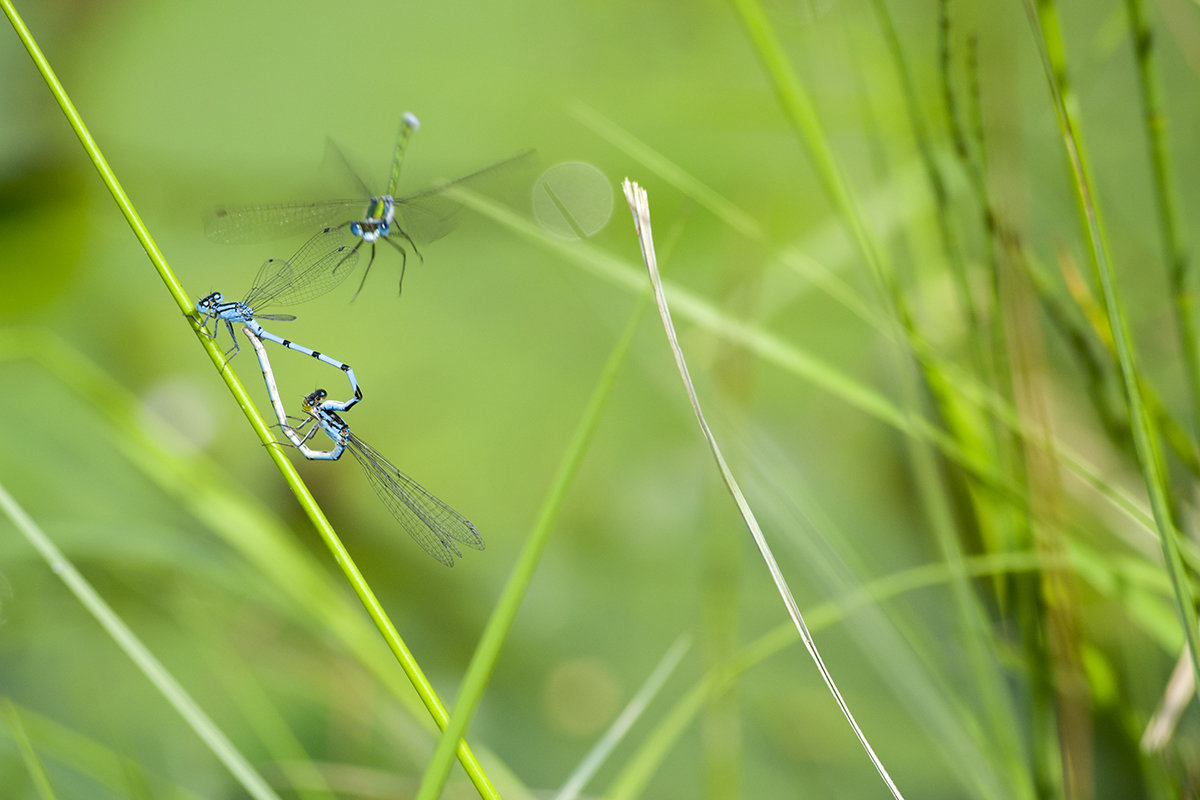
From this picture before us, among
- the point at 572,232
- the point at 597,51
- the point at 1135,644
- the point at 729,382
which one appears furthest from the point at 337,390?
the point at 1135,644

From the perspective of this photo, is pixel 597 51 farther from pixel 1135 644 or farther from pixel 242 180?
pixel 1135 644

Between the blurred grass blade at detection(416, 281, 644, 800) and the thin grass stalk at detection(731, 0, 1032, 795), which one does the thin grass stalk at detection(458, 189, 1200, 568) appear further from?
the blurred grass blade at detection(416, 281, 644, 800)

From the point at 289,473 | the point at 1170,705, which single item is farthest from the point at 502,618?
the point at 1170,705

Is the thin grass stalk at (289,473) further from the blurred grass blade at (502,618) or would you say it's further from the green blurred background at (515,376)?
the green blurred background at (515,376)

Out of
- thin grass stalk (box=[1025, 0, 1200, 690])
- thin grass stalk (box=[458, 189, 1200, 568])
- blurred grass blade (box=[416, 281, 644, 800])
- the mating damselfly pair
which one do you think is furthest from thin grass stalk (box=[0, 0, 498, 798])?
thin grass stalk (box=[1025, 0, 1200, 690])

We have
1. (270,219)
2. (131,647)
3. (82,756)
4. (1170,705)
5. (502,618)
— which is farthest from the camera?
(82,756)

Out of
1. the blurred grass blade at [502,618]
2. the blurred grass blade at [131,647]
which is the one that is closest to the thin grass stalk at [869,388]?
the blurred grass blade at [502,618]

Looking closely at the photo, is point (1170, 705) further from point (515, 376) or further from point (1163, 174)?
point (515, 376)
